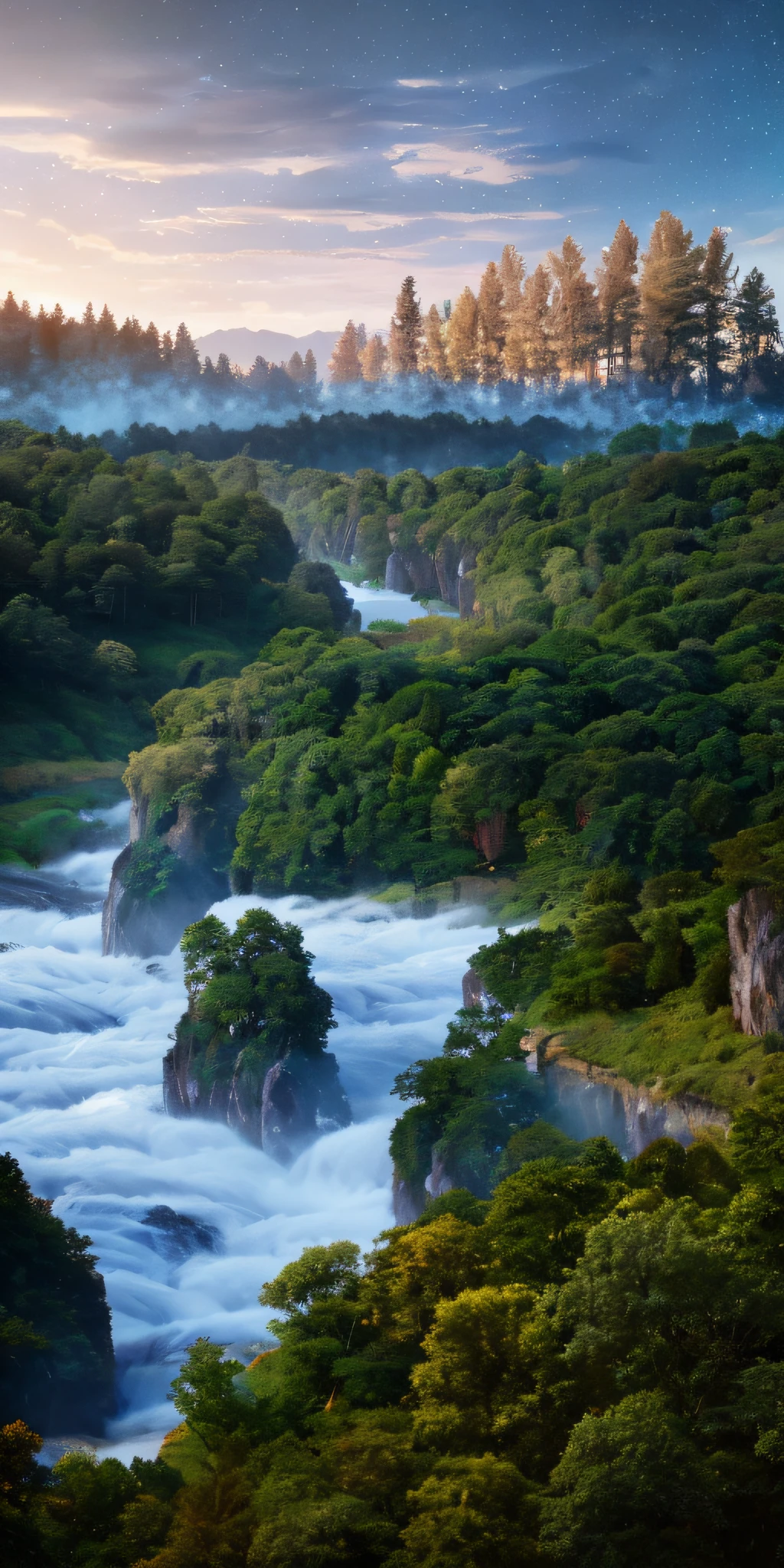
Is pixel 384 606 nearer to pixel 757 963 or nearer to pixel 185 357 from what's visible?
pixel 185 357

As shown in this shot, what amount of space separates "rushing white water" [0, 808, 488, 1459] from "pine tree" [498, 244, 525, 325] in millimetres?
52351

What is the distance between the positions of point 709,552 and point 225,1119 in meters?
31.4

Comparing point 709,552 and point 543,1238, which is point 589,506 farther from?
point 543,1238

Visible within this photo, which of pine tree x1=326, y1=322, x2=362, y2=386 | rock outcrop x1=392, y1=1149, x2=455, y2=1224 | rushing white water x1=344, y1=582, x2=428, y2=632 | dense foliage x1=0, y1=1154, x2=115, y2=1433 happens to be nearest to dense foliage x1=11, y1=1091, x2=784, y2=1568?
dense foliage x1=0, y1=1154, x2=115, y2=1433

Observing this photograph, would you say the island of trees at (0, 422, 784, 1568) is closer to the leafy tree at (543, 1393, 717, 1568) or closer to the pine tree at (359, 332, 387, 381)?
the leafy tree at (543, 1393, 717, 1568)

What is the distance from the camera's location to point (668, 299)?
76125mm

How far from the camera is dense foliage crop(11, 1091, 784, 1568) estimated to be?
48.7ft

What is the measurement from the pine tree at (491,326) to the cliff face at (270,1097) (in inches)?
2464

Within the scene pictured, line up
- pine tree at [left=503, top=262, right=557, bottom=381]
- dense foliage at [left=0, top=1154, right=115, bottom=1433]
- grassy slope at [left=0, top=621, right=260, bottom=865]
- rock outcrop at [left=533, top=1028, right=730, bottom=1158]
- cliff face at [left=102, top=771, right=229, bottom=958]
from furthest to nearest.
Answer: pine tree at [left=503, top=262, right=557, bottom=381], grassy slope at [left=0, top=621, right=260, bottom=865], cliff face at [left=102, top=771, right=229, bottom=958], rock outcrop at [left=533, top=1028, right=730, bottom=1158], dense foliage at [left=0, top=1154, right=115, bottom=1433]

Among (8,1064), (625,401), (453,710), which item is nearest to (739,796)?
(453,710)

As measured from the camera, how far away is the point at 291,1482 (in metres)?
16.0

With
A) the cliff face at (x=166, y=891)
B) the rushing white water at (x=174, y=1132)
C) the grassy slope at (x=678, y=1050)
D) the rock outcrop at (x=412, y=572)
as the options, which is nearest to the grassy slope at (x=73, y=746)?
the cliff face at (x=166, y=891)

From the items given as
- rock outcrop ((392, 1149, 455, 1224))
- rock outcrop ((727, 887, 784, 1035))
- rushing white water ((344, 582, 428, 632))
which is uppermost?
rushing white water ((344, 582, 428, 632))

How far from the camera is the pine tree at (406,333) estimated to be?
90500 millimetres
